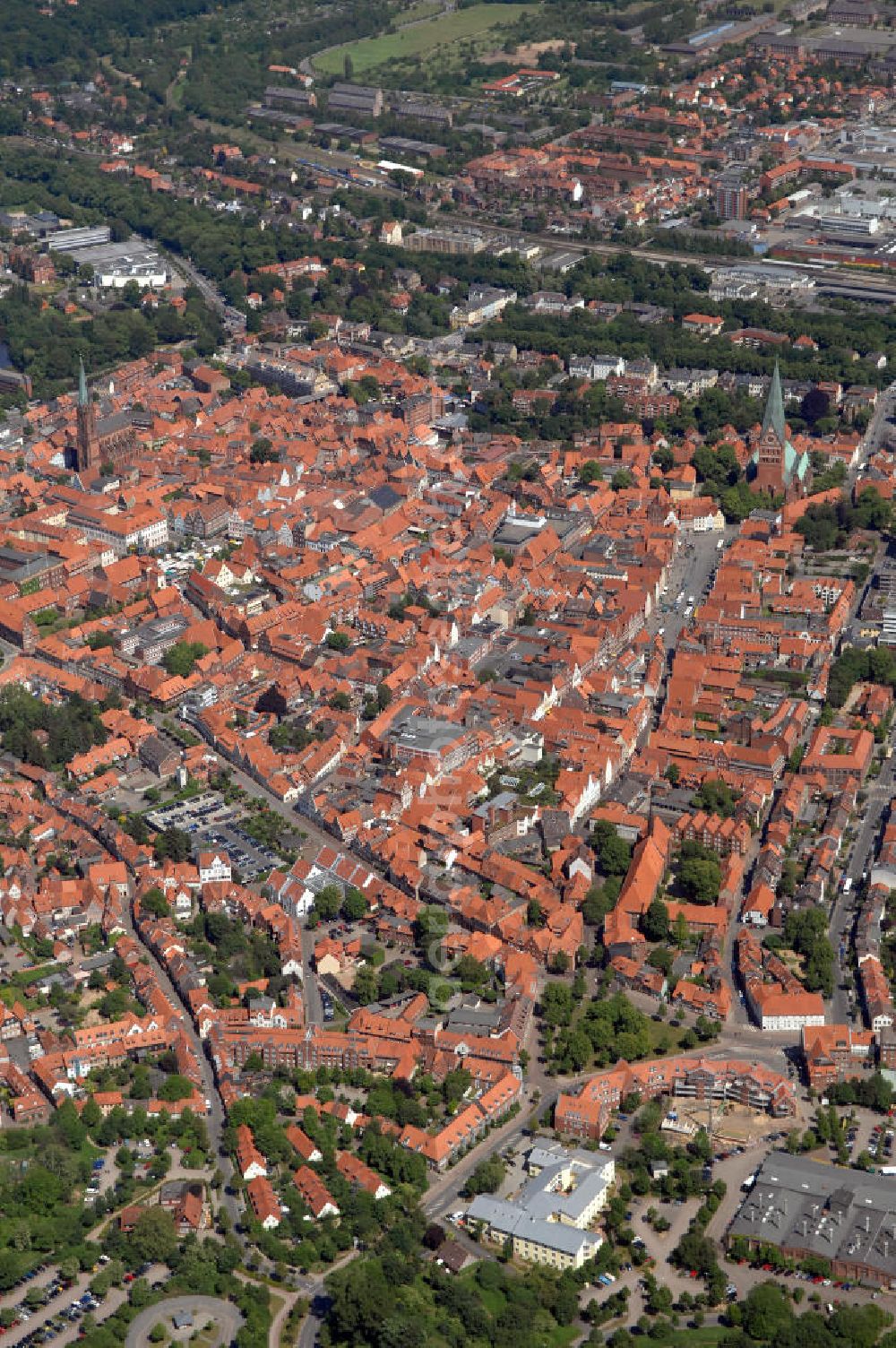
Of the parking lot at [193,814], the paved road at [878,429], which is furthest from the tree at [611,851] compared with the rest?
the paved road at [878,429]

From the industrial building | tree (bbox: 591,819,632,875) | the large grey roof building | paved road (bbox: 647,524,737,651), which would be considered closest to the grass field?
paved road (bbox: 647,524,737,651)

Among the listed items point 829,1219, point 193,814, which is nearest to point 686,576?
point 193,814

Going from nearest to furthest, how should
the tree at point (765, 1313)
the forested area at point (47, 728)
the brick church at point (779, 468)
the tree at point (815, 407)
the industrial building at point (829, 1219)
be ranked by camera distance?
1. the tree at point (765, 1313)
2. the industrial building at point (829, 1219)
3. the forested area at point (47, 728)
4. the brick church at point (779, 468)
5. the tree at point (815, 407)

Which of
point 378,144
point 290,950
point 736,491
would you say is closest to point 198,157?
point 378,144

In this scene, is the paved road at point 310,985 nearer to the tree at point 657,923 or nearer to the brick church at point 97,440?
the tree at point 657,923

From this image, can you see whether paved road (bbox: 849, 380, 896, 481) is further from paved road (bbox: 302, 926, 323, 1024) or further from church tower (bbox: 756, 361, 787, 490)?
paved road (bbox: 302, 926, 323, 1024)
